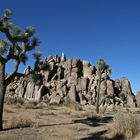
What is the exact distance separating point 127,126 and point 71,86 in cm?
5955

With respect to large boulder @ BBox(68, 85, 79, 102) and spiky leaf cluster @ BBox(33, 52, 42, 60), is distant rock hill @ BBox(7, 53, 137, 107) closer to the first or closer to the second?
large boulder @ BBox(68, 85, 79, 102)

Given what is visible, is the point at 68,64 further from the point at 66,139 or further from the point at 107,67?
the point at 66,139

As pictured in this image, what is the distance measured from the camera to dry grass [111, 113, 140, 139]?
14.0 m

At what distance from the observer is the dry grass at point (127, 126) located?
1402cm

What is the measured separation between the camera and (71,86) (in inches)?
Result: 2908

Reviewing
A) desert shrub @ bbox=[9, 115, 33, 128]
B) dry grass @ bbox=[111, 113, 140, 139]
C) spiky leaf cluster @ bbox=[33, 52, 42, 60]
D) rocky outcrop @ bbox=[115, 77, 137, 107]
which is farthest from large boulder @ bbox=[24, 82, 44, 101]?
dry grass @ bbox=[111, 113, 140, 139]

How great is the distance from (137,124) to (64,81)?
60.9m

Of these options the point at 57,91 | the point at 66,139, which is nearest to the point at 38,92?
the point at 57,91

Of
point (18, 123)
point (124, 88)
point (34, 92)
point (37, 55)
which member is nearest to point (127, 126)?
point (18, 123)

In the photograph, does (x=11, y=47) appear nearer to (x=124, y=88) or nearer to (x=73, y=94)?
(x=73, y=94)

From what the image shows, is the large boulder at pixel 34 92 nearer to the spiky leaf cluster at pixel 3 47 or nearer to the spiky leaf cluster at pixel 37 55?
the spiky leaf cluster at pixel 37 55

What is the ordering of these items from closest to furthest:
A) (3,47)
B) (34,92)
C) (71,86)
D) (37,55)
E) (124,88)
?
(3,47) < (37,55) < (34,92) < (71,86) < (124,88)

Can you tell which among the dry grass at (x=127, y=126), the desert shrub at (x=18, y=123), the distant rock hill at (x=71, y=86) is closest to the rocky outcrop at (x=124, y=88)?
the distant rock hill at (x=71, y=86)

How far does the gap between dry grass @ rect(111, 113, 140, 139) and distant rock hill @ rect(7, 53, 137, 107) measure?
48047mm
